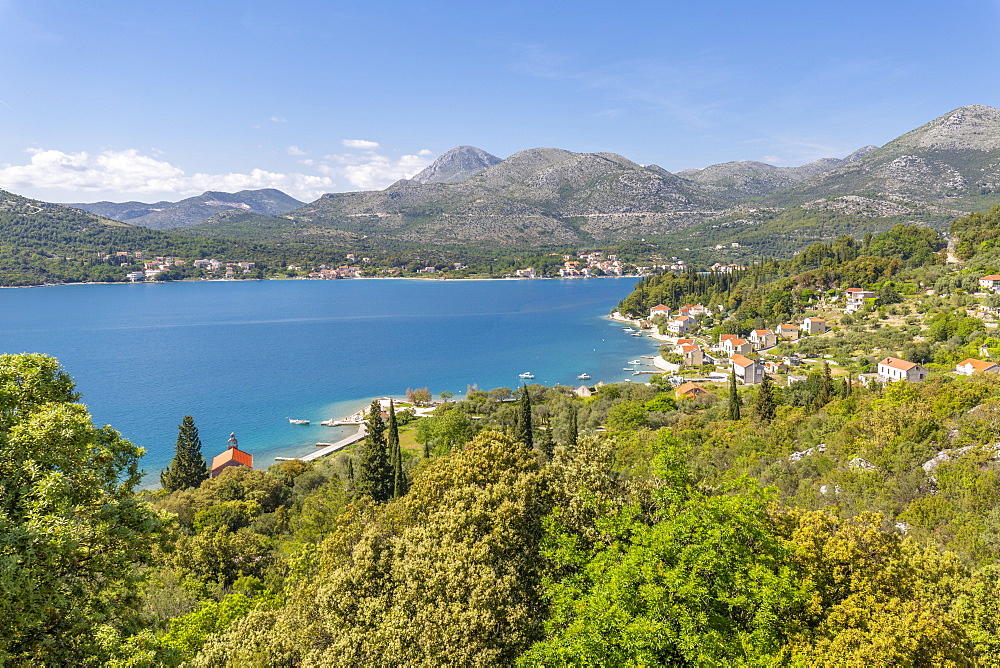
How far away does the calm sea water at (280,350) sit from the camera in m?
51.8

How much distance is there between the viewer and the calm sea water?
5178 cm

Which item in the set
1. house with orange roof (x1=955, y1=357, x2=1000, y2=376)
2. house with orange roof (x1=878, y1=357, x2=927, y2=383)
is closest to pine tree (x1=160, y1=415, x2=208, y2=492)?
house with orange roof (x1=878, y1=357, x2=927, y2=383)

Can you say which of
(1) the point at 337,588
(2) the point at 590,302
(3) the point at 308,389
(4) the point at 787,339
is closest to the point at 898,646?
(1) the point at 337,588

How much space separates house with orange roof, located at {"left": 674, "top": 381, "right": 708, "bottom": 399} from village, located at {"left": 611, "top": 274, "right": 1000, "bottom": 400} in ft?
0.28

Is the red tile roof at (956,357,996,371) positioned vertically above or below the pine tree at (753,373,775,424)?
above

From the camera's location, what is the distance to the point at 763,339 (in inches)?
2729

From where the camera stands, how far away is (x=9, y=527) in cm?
571

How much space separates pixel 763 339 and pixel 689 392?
88.1 ft

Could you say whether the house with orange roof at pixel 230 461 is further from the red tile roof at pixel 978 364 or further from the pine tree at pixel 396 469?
the red tile roof at pixel 978 364

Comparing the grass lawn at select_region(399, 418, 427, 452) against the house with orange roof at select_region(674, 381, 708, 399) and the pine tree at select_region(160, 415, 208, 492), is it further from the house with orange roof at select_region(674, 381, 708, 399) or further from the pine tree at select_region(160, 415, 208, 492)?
the house with orange roof at select_region(674, 381, 708, 399)

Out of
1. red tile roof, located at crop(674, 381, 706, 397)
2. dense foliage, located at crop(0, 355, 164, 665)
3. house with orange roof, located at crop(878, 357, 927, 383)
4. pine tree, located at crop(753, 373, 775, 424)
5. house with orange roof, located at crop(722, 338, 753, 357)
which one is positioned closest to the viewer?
dense foliage, located at crop(0, 355, 164, 665)

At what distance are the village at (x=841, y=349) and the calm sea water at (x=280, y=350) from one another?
1060 centimetres

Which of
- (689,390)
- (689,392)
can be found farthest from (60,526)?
(689,390)

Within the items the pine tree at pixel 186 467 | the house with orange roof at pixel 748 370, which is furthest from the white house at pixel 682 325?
the pine tree at pixel 186 467
